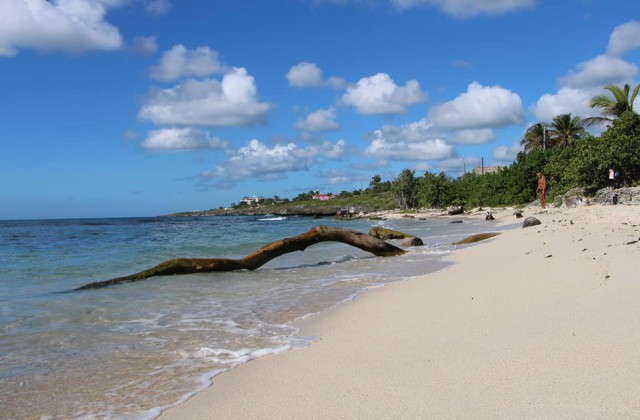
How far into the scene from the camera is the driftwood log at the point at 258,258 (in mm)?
10250

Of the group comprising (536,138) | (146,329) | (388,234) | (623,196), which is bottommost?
(146,329)

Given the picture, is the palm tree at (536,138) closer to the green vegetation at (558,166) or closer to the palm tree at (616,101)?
the green vegetation at (558,166)

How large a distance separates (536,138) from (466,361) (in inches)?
2376

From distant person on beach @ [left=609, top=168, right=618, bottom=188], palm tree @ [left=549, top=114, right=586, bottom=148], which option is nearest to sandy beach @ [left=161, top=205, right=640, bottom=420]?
distant person on beach @ [left=609, top=168, right=618, bottom=188]

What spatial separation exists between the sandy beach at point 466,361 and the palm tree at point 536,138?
180ft

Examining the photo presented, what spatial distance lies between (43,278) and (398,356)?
1069cm

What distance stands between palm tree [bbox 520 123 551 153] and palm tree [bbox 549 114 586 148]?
54.1 inches

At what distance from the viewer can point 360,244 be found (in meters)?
12.7

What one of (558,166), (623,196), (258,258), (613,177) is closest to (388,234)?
(258,258)

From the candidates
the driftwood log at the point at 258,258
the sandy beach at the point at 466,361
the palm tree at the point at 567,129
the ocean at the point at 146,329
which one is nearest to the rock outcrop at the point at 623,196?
the ocean at the point at 146,329

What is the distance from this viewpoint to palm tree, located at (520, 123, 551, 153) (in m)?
55.0

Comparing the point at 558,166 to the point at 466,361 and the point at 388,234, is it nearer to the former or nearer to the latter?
the point at 388,234

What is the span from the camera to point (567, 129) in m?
52.9

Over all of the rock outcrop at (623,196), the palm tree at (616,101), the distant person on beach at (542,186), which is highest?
the palm tree at (616,101)
